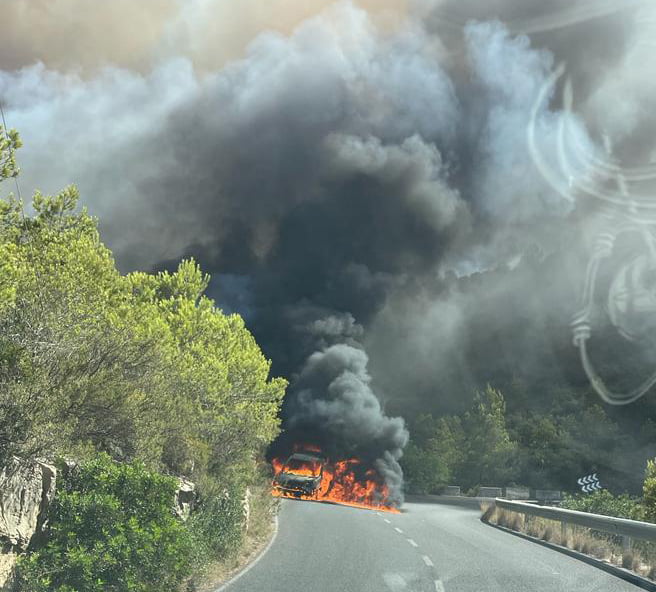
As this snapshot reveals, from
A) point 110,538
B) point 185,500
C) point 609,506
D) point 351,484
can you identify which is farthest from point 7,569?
point 351,484

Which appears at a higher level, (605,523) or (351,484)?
(351,484)

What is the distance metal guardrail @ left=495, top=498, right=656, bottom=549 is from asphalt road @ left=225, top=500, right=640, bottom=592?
3.19 ft

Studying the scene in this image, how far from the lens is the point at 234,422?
19.9 meters

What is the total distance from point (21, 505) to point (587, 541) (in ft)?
44.0

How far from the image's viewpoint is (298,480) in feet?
132

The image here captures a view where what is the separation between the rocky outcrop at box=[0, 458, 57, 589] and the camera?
760cm

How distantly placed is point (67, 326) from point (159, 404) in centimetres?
301

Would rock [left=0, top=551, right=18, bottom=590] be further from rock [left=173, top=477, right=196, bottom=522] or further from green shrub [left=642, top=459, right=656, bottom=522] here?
green shrub [left=642, top=459, right=656, bottom=522]

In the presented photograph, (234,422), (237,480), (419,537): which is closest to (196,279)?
(234,422)

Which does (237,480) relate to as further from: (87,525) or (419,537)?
(87,525)

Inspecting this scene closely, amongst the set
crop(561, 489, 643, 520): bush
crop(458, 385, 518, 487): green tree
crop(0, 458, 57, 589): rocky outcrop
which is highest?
crop(458, 385, 518, 487): green tree

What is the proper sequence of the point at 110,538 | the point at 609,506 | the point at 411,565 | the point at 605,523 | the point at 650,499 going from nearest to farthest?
the point at 110,538 → the point at 411,565 → the point at 605,523 → the point at 650,499 → the point at 609,506

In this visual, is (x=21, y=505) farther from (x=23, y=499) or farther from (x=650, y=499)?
(x=650, y=499)

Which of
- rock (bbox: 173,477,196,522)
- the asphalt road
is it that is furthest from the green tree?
rock (bbox: 173,477,196,522)
